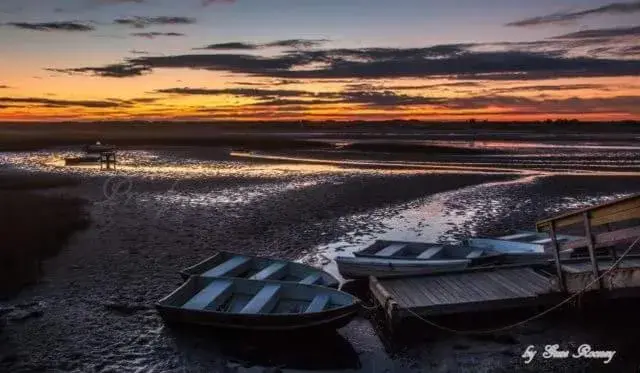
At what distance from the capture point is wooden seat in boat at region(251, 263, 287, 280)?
12984mm

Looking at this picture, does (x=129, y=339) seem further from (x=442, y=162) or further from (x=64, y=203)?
(x=442, y=162)

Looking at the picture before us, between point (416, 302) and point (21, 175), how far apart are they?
114ft

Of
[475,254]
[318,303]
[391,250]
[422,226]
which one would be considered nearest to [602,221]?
[475,254]

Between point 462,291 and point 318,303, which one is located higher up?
point 318,303

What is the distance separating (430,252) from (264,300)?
5731 millimetres

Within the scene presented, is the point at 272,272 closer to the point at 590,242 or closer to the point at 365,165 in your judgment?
the point at 590,242

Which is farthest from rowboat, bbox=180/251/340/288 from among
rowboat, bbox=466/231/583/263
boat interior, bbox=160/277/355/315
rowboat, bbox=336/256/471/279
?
rowboat, bbox=466/231/583/263

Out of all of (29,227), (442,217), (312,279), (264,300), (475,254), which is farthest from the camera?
(442,217)

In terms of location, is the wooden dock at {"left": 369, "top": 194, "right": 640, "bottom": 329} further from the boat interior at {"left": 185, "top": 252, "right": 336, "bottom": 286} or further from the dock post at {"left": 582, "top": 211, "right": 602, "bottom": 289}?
the boat interior at {"left": 185, "top": 252, "right": 336, "bottom": 286}

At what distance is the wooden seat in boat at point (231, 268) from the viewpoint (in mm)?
13281

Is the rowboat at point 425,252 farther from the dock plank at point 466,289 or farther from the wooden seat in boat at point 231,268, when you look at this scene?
the wooden seat in boat at point 231,268

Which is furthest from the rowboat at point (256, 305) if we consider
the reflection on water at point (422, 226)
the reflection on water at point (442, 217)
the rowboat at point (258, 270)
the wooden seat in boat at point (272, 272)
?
the reflection on water at point (422, 226)

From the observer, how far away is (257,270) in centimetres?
1454

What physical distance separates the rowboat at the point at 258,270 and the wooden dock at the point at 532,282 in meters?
1.34
